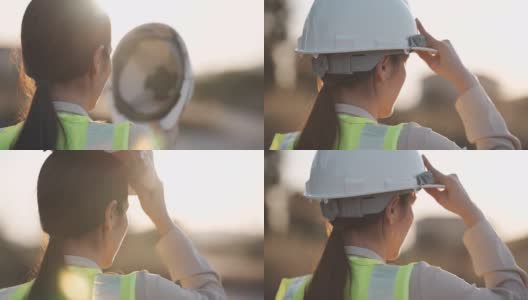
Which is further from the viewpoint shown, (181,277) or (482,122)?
(482,122)

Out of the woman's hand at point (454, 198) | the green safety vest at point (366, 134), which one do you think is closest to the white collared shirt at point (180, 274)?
the green safety vest at point (366, 134)

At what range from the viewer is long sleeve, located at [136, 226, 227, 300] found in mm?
2330

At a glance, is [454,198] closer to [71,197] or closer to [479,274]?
[479,274]

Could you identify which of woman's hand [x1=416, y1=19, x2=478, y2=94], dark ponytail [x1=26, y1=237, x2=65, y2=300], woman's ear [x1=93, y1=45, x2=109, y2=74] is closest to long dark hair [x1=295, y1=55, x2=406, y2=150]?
woman's hand [x1=416, y1=19, x2=478, y2=94]

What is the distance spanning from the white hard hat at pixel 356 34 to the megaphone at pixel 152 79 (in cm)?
30

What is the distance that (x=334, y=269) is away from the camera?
7.84ft

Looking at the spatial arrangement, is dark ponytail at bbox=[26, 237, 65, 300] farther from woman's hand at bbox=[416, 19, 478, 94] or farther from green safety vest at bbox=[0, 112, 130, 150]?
woman's hand at bbox=[416, 19, 478, 94]

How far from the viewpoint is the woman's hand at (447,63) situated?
8.30ft

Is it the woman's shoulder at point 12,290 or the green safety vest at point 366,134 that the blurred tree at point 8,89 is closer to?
the woman's shoulder at point 12,290

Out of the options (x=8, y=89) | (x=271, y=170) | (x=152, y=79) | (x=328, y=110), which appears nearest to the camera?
(x=328, y=110)

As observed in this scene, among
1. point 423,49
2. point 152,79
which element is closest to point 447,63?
point 423,49

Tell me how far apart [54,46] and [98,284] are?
0.51 metres

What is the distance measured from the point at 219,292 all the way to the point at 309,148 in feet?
1.28

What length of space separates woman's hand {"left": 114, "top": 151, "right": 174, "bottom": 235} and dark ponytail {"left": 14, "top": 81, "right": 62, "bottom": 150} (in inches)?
6.2
